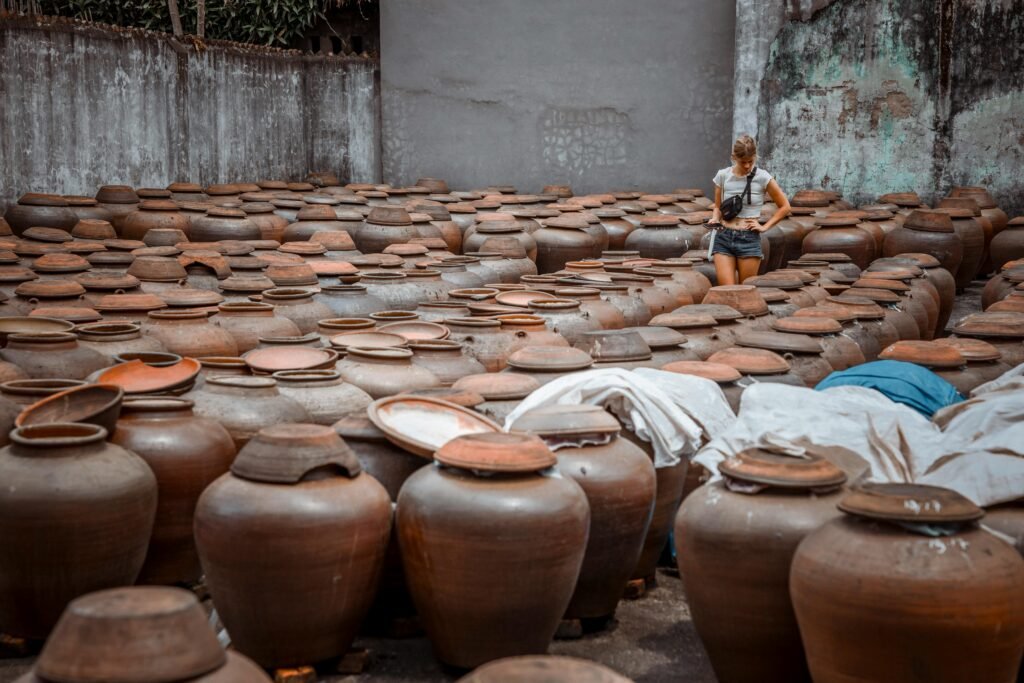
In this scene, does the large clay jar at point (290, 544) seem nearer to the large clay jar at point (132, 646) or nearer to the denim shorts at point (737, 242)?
the large clay jar at point (132, 646)

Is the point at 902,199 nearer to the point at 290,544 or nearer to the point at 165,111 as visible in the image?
the point at 165,111

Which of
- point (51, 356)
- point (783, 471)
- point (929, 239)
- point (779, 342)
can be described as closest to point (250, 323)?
point (51, 356)

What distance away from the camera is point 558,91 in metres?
15.8

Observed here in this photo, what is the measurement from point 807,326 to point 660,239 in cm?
450

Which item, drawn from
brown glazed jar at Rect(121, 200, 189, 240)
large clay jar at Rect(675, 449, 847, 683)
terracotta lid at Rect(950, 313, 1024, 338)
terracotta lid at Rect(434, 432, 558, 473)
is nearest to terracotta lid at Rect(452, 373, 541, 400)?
terracotta lid at Rect(434, 432, 558, 473)

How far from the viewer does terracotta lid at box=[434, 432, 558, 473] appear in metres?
3.79

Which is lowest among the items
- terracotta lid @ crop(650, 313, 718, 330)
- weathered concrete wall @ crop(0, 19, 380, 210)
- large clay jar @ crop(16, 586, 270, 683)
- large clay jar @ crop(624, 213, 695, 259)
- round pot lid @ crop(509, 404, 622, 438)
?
large clay jar @ crop(16, 586, 270, 683)

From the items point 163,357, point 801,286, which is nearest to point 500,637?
point 163,357

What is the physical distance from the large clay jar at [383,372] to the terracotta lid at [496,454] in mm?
1294

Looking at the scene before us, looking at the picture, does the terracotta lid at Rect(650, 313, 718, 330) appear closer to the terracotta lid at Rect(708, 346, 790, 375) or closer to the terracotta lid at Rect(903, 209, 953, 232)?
the terracotta lid at Rect(708, 346, 790, 375)

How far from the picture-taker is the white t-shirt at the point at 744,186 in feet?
27.6

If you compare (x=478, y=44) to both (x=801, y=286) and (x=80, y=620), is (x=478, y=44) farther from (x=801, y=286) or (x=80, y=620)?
(x=80, y=620)

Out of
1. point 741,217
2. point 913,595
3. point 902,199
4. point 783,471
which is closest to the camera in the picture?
point 913,595

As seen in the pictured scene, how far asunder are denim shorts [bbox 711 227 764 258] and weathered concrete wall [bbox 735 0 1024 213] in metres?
5.79
